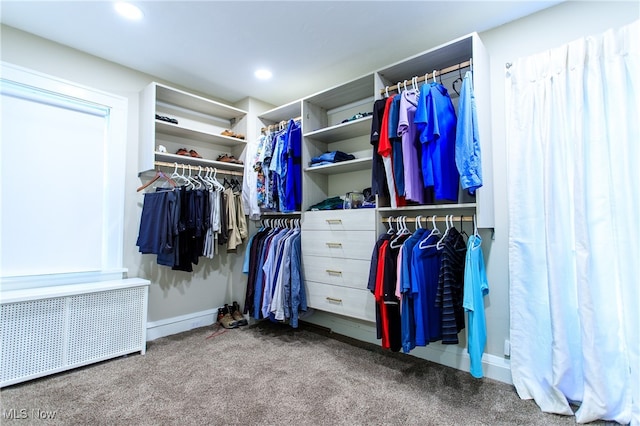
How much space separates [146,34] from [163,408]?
261cm

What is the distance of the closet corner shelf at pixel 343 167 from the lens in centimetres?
258

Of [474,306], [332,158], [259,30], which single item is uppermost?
[259,30]

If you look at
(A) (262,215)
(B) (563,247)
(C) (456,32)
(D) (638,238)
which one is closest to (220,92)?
(A) (262,215)

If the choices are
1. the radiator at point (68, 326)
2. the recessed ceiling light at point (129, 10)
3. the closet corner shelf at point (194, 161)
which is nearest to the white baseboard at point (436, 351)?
the radiator at point (68, 326)

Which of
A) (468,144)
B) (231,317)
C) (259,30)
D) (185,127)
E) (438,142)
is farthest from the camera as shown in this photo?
(231,317)

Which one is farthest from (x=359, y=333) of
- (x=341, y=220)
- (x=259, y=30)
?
(x=259, y=30)

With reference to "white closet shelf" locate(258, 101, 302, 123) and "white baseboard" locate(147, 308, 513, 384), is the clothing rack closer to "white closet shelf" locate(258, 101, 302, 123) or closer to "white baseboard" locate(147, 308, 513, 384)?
"white closet shelf" locate(258, 101, 302, 123)

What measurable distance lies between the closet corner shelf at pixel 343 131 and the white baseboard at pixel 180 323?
220 cm

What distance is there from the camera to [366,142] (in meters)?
2.92

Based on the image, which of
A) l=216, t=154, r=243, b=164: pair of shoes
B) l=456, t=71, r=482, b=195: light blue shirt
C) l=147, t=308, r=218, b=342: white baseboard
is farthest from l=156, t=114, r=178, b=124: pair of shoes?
l=456, t=71, r=482, b=195: light blue shirt

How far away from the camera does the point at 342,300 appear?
252cm

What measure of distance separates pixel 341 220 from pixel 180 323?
199 centimetres

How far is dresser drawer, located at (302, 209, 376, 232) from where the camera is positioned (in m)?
2.38

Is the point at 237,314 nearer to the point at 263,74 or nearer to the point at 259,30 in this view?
the point at 263,74
